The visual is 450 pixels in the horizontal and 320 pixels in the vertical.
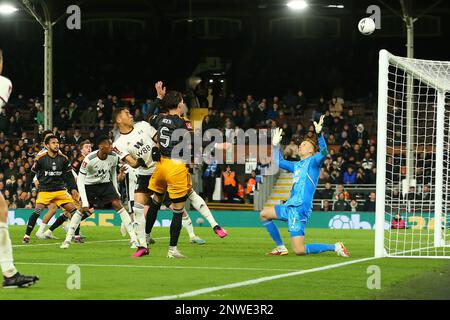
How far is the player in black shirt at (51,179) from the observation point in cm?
1948

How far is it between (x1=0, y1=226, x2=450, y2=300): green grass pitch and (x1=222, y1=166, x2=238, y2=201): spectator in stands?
51.4 ft

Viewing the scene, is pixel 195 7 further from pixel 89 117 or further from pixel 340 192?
pixel 340 192

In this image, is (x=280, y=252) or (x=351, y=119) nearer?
(x=280, y=252)

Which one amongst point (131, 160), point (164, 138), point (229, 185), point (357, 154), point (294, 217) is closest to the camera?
point (164, 138)

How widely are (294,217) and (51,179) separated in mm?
7034

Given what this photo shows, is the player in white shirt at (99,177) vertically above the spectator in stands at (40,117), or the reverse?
the spectator in stands at (40,117)

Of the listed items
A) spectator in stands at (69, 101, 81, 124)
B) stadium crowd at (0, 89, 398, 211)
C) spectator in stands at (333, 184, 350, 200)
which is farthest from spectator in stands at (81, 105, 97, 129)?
spectator in stands at (333, 184, 350, 200)

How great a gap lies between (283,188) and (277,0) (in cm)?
1590

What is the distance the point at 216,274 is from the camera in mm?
11578

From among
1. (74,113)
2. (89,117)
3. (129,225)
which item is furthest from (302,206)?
(89,117)

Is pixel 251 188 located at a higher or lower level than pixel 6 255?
lower

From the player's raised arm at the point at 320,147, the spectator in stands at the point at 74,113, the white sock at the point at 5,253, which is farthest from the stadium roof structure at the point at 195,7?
the white sock at the point at 5,253

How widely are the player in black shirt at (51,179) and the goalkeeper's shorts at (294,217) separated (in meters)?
6.32

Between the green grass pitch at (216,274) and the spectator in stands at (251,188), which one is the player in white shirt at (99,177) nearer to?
the green grass pitch at (216,274)
